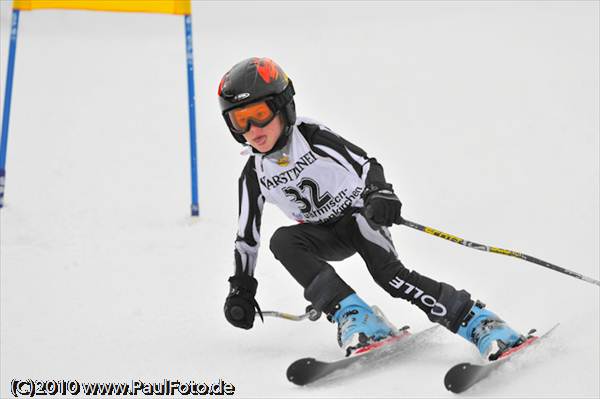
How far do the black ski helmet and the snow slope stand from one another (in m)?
1.25

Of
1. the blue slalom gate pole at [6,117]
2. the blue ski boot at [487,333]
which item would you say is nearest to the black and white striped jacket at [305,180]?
the blue ski boot at [487,333]

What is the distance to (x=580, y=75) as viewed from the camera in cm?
895

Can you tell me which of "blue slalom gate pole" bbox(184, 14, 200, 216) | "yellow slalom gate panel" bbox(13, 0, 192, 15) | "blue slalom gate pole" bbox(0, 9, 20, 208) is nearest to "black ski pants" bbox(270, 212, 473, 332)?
"blue slalom gate pole" bbox(184, 14, 200, 216)

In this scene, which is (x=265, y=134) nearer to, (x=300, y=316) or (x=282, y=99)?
(x=282, y=99)

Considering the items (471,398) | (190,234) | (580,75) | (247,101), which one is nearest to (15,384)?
(247,101)

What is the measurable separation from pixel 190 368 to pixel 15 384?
82 centimetres

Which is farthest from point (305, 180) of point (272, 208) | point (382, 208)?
point (272, 208)

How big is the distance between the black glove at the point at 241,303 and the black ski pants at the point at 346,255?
9.5 inches

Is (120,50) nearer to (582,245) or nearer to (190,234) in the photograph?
(190,234)

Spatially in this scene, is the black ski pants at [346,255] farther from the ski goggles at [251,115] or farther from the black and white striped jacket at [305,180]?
the ski goggles at [251,115]

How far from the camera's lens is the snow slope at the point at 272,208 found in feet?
13.3

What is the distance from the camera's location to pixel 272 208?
7.04 meters

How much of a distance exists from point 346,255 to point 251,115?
92 cm

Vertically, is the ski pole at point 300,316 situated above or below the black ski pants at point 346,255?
below
